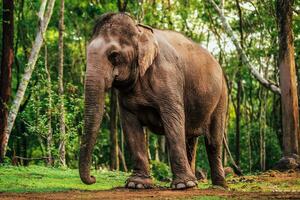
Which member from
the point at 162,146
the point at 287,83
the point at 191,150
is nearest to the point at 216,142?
the point at 191,150

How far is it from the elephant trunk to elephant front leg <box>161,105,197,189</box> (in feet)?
4.23

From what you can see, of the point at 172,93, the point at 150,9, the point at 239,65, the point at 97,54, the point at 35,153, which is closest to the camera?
the point at 97,54

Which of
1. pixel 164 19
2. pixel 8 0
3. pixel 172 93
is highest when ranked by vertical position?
pixel 164 19

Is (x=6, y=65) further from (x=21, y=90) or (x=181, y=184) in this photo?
(x=181, y=184)

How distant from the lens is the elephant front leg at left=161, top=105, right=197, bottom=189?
11086 millimetres

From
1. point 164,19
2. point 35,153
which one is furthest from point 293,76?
point 35,153

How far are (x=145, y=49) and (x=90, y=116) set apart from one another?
1588 mm

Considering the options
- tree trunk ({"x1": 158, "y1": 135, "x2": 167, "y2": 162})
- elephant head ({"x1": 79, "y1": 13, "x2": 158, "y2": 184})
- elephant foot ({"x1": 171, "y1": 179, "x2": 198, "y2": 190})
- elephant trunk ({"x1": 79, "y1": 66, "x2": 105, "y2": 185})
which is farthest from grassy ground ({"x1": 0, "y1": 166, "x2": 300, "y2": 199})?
tree trunk ({"x1": 158, "y1": 135, "x2": 167, "y2": 162})

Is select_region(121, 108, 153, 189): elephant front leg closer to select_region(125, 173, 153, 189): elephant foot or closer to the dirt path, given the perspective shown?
select_region(125, 173, 153, 189): elephant foot

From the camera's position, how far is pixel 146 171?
1168cm

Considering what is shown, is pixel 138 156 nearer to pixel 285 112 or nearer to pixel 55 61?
pixel 285 112

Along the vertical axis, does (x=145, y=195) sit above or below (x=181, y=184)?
below

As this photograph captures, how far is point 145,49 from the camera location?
11.1m

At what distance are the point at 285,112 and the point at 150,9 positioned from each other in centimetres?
1162
